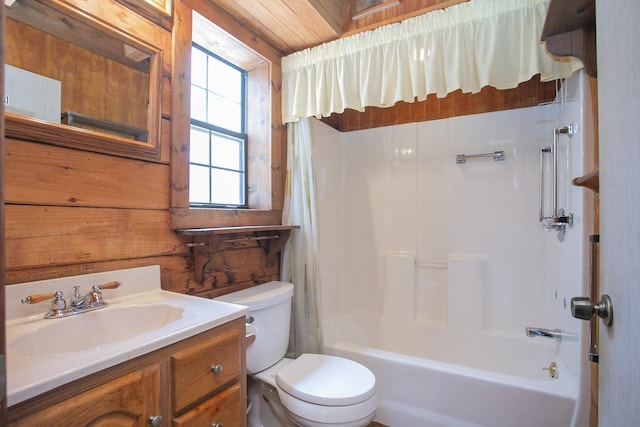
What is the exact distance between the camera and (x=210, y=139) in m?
1.79

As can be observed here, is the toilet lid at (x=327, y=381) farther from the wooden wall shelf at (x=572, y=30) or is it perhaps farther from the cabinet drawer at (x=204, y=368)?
the wooden wall shelf at (x=572, y=30)

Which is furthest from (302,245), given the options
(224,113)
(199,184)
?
(224,113)

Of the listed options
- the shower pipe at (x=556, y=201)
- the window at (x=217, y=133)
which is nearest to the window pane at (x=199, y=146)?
the window at (x=217, y=133)

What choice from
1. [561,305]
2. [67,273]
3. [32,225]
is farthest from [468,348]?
[32,225]

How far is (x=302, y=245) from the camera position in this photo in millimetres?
1979

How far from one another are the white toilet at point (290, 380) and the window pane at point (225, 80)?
1.18 m

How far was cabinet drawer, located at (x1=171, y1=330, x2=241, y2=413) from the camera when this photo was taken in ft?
2.84

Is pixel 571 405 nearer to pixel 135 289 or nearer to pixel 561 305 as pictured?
pixel 561 305

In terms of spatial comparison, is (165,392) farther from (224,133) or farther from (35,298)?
(224,133)

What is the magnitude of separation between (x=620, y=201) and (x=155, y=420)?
1.08 meters

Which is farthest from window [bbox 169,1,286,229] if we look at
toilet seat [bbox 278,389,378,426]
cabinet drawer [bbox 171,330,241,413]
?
toilet seat [bbox 278,389,378,426]

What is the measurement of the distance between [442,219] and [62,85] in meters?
2.26

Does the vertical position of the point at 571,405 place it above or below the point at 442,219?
A: below

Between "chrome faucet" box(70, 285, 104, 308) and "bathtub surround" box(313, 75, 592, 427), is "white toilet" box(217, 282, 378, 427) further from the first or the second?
"chrome faucet" box(70, 285, 104, 308)
